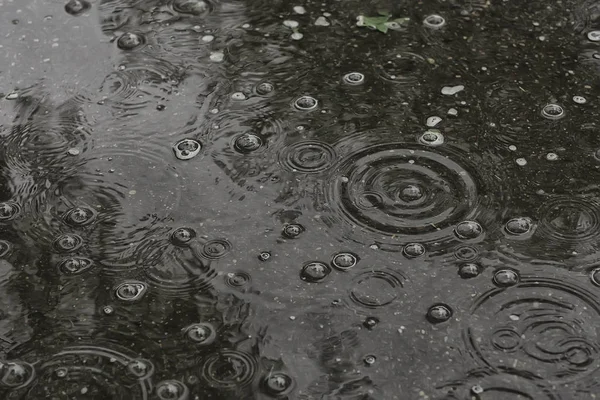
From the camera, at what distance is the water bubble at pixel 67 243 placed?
2.47 meters

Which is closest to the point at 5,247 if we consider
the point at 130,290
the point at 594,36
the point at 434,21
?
the point at 130,290

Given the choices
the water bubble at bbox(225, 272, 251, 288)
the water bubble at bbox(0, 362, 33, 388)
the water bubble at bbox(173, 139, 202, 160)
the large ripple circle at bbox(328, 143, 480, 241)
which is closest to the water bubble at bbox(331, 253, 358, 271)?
the large ripple circle at bbox(328, 143, 480, 241)

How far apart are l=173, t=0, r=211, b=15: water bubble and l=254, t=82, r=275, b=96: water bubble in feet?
1.89

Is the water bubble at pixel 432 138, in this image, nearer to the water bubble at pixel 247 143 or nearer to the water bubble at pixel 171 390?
the water bubble at pixel 247 143

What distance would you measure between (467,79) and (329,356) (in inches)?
52.6

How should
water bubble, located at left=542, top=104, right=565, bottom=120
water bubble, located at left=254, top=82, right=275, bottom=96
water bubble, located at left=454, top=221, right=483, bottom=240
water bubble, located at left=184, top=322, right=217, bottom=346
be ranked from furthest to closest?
water bubble, located at left=254, top=82, right=275, bottom=96 < water bubble, located at left=542, top=104, right=565, bottom=120 < water bubble, located at left=454, top=221, right=483, bottom=240 < water bubble, located at left=184, top=322, right=217, bottom=346

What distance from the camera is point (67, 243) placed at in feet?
8.16

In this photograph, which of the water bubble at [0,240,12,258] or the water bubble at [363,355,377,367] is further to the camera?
the water bubble at [0,240,12,258]

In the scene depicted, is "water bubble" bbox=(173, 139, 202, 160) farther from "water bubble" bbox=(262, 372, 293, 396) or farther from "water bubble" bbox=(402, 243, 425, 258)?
"water bubble" bbox=(262, 372, 293, 396)

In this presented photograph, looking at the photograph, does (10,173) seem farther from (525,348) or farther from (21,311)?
(525,348)

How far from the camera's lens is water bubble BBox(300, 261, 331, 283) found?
2359 mm

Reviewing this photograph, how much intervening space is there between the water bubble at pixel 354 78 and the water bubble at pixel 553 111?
67 cm

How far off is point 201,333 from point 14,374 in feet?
1.66

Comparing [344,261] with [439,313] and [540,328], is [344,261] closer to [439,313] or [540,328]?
[439,313]
